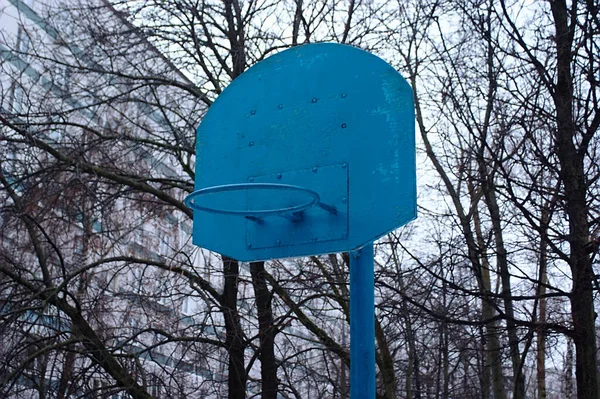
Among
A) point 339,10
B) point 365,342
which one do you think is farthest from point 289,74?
point 339,10

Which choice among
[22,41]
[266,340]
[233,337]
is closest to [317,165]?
[233,337]

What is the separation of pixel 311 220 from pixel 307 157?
1.38 ft

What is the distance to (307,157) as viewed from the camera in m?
4.74

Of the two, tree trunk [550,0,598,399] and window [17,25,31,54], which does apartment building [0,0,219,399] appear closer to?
window [17,25,31,54]

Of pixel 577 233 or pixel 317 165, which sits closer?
pixel 317 165

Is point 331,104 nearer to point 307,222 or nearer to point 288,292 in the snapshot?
A: point 307,222

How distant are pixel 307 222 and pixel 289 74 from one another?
112cm

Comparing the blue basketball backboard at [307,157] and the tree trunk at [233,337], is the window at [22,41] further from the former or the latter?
the blue basketball backboard at [307,157]

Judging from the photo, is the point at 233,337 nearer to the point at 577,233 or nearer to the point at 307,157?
the point at 577,233

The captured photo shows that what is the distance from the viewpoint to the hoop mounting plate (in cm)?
449

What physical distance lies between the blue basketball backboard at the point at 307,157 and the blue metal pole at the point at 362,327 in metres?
0.38

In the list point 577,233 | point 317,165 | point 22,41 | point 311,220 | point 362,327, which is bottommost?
point 362,327

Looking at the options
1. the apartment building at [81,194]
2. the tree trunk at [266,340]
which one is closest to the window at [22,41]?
the apartment building at [81,194]

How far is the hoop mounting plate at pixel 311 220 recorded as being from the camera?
4.49 m
